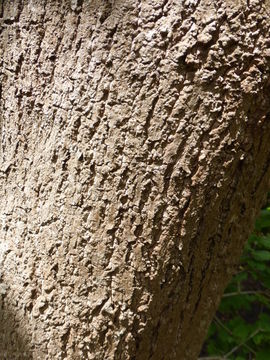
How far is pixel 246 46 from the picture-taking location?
852 millimetres

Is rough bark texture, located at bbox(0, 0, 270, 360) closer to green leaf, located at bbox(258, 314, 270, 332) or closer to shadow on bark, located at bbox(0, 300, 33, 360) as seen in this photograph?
shadow on bark, located at bbox(0, 300, 33, 360)

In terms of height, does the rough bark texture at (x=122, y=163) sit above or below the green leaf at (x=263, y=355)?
above

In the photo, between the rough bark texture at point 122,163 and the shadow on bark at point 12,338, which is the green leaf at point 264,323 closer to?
the rough bark texture at point 122,163

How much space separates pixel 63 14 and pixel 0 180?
15.9 inches

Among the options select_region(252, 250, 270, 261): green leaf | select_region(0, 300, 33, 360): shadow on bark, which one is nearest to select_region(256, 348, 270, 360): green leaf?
select_region(252, 250, 270, 261): green leaf

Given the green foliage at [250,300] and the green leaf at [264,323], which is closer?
the green foliage at [250,300]

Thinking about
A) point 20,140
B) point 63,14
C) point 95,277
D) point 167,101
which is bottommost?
point 95,277

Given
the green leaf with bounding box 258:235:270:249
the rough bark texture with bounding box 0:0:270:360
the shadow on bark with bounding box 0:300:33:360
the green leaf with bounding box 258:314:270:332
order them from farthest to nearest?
the green leaf with bounding box 258:314:270:332 < the green leaf with bounding box 258:235:270:249 < the shadow on bark with bounding box 0:300:33:360 < the rough bark texture with bounding box 0:0:270:360

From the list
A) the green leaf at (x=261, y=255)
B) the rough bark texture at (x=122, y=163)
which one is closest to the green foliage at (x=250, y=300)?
the green leaf at (x=261, y=255)

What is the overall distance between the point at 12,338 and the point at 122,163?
51 cm

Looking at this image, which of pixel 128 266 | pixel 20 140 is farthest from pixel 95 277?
pixel 20 140

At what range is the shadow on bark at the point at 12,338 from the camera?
1.05 m

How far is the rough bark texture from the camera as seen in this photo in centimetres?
86

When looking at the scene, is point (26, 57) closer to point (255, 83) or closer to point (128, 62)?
point (128, 62)
